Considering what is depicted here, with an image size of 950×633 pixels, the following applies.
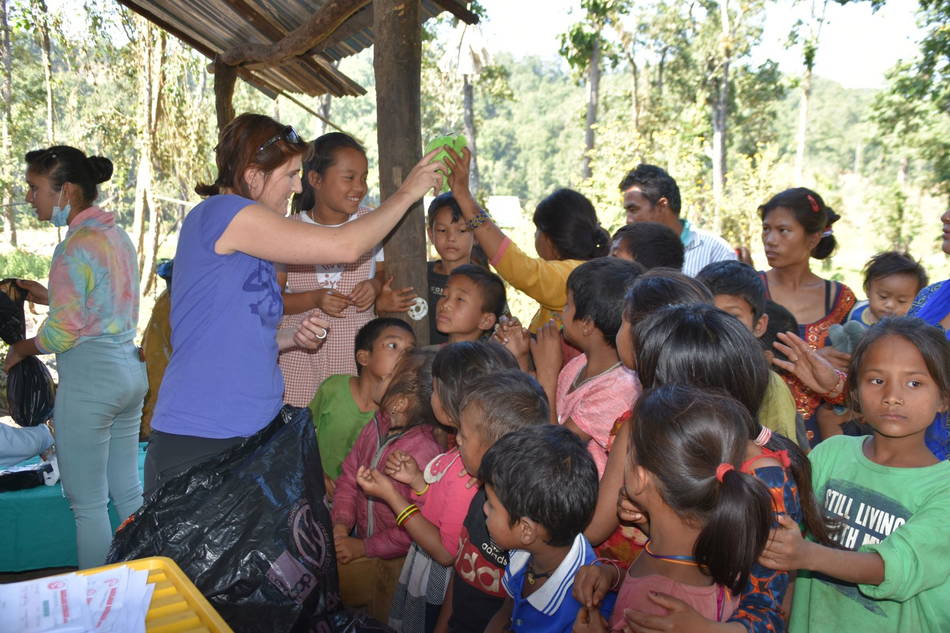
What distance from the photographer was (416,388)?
273cm

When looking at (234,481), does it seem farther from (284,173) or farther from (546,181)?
(546,181)

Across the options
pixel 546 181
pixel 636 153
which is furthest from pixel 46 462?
pixel 546 181

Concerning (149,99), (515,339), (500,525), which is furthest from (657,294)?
(149,99)

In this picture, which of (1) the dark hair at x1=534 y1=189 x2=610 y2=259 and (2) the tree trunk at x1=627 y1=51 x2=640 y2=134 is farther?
(2) the tree trunk at x1=627 y1=51 x2=640 y2=134

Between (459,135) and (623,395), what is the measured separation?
3.64ft

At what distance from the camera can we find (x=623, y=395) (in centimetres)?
239

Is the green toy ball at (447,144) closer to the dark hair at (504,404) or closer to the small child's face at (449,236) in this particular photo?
the dark hair at (504,404)

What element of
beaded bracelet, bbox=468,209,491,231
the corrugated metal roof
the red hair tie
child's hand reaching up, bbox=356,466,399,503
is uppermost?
the corrugated metal roof

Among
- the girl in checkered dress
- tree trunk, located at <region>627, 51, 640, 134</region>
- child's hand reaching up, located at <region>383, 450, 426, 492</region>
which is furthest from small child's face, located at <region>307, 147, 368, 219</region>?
tree trunk, located at <region>627, 51, 640, 134</region>

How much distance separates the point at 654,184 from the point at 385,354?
190cm

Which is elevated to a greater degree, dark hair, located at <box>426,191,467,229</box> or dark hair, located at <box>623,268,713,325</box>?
dark hair, located at <box>426,191,467,229</box>

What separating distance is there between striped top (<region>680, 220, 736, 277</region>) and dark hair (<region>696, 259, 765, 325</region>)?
56.4 inches

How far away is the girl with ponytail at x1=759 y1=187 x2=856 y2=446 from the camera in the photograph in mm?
3564

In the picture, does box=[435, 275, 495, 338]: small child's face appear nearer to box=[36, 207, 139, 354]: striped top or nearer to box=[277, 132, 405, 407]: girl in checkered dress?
box=[277, 132, 405, 407]: girl in checkered dress
